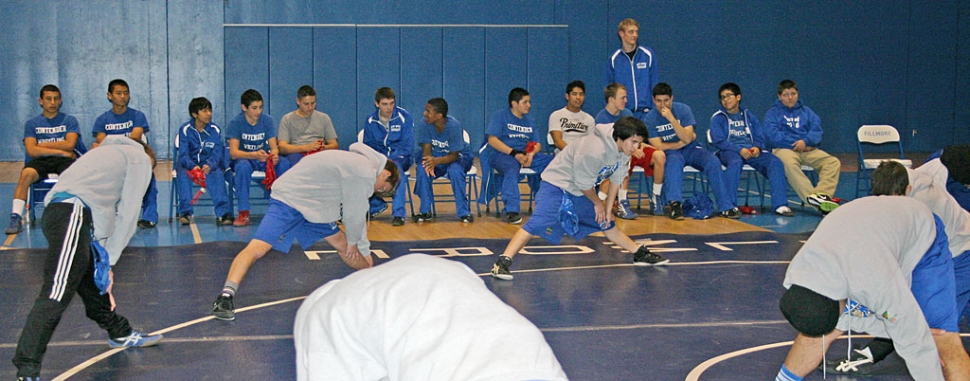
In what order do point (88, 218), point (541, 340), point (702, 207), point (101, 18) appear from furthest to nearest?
point (101, 18) < point (702, 207) < point (88, 218) < point (541, 340)

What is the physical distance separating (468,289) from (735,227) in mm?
8456

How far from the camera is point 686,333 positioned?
19.4 feet

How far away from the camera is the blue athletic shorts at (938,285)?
4438mm

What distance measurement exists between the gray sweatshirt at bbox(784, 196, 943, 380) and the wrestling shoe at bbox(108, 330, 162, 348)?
11.4ft

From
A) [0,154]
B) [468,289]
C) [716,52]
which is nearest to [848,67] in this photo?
[716,52]

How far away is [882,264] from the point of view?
407cm

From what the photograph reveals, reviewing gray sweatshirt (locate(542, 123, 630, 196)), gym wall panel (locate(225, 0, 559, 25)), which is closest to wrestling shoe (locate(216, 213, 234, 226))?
gray sweatshirt (locate(542, 123, 630, 196))

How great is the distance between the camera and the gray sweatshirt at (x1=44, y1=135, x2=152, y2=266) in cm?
501

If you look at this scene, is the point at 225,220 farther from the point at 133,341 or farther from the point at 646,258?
the point at 133,341

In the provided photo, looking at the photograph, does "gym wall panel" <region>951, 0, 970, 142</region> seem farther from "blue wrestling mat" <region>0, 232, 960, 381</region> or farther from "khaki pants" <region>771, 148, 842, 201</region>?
"blue wrestling mat" <region>0, 232, 960, 381</region>

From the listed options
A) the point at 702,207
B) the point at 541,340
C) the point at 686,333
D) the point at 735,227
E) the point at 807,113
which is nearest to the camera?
the point at 541,340

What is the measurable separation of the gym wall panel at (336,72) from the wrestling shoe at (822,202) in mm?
7330

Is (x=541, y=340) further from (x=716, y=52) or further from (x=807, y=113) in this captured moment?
(x=716, y=52)

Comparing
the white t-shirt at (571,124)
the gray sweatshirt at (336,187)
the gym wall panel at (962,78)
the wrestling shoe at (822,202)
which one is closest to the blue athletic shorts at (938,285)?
the gray sweatshirt at (336,187)
